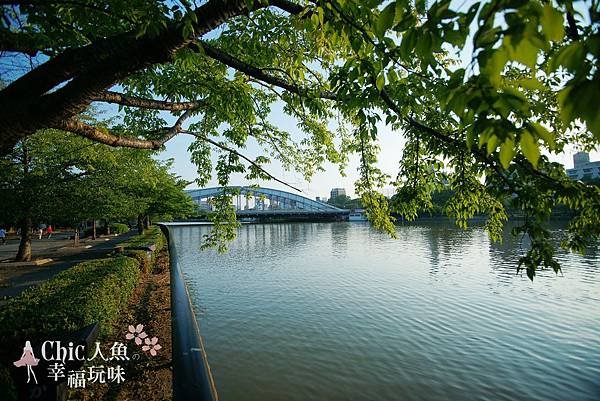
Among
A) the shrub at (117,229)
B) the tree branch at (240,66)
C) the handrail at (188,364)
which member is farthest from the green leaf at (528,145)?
the shrub at (117,229)

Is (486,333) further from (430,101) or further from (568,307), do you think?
(430,101)

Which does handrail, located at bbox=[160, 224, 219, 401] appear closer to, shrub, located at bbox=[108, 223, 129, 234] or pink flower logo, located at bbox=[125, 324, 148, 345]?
pink flower logo, located at bbox=[125, 324, 148, 345]

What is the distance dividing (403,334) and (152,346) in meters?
6.73

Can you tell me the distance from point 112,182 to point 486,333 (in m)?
18.7

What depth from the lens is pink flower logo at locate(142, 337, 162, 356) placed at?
22.3 feet

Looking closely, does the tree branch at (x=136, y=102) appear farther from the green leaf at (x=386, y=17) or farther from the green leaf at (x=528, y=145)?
the green leaf at (x=528, y=145)

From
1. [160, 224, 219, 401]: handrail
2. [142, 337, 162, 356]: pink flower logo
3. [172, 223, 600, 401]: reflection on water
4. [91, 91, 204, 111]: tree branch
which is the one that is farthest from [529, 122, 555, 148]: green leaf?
[142, 337, 162, 356]: pink flower logo

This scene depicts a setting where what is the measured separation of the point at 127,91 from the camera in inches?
279

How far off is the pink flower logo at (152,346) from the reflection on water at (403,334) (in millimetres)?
1497

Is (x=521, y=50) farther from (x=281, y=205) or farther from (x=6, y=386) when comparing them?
(x=281, y=205)

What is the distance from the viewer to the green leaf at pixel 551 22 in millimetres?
1065

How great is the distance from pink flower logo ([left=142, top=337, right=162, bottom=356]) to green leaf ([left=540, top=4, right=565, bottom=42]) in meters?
7.73

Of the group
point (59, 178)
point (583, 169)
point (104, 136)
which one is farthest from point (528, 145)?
point (583, 169)

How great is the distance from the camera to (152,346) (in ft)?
22.8
